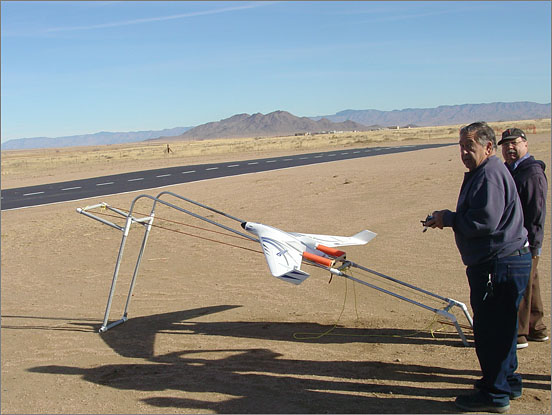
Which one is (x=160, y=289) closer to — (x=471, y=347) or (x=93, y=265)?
(x=93, y=265)

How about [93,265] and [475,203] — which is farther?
[93,265]

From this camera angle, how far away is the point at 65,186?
25.8 meters

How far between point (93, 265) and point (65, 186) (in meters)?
16.0

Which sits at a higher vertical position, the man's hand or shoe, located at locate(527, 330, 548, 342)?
the man's hand

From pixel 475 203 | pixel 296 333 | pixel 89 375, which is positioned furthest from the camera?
pixel 296 333

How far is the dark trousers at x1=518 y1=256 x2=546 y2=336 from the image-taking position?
5.71 m

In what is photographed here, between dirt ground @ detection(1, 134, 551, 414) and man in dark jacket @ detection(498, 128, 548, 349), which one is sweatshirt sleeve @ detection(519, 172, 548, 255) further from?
dirt ground @ detection(1, 134, 551, 414)

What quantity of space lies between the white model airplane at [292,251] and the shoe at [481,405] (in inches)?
64.7

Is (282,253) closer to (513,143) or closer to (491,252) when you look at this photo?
(491,252)

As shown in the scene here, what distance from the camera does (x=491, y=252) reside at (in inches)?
170

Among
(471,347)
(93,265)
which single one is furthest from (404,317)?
(93,265)

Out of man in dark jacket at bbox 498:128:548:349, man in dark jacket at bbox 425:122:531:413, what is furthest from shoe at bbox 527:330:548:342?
man in dark jacket at bbox 425:122:531:413

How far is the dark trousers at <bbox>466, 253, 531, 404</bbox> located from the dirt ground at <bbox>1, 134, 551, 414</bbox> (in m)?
0.39

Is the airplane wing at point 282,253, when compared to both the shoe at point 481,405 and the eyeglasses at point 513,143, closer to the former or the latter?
the shoe at point 481,405
